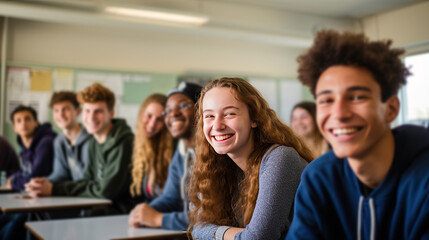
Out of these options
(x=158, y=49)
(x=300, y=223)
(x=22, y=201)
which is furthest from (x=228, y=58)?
(x=300, y=223)

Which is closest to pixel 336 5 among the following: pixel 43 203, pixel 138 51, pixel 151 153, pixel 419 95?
pixel 419 95

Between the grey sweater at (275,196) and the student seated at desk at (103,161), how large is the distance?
188 centimetres

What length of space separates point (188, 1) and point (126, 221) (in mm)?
3607

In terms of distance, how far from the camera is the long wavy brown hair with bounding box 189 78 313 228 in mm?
1581

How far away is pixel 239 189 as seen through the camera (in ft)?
5.52

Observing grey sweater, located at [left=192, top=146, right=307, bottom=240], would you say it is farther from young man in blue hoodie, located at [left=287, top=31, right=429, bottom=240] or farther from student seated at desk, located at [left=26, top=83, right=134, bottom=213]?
student seated at desk, located at [left=26, top=83, right=134, bottom=213]

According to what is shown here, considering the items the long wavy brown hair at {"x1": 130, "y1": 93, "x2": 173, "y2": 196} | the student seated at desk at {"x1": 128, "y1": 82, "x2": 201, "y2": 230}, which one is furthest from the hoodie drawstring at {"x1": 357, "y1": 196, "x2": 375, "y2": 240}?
the long wavy brown hair at {"x1": 130, "y1": 93, "x2": 173, "y2": 196}

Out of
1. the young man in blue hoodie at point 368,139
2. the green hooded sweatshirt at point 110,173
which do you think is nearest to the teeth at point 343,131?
the young man in blue hoodie at point 368,139

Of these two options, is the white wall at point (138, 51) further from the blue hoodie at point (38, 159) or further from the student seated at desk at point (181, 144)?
the student seated at desk at point (181, 144)

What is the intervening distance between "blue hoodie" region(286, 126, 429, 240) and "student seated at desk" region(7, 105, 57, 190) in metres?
3.49

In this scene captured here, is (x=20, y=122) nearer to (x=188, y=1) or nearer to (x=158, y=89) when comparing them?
(x=158, y=89)

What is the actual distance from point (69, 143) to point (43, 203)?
3.42ft

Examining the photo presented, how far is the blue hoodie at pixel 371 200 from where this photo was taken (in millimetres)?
960

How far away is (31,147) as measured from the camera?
4285 millimetres
